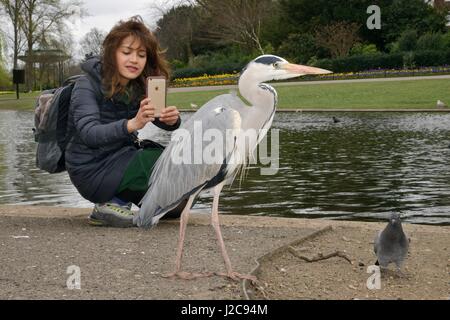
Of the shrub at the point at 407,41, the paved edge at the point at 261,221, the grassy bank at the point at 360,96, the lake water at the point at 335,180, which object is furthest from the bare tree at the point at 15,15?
the paved edge at the point at 261,221

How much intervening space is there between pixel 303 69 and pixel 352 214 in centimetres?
369

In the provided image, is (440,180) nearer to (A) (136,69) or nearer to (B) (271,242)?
(B) (271,242)

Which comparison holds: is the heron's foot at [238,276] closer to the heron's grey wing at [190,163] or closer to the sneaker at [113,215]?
the heron's grey wing at [190,163]

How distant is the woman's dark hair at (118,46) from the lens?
520 cm

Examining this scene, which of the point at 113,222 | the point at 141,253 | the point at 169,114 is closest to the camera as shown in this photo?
the point at 169,114

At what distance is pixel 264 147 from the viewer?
13578 millimetres

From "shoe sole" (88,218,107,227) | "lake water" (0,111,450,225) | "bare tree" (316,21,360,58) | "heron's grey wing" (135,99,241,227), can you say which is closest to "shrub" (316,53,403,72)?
"bare tree" (316,21,360,58)

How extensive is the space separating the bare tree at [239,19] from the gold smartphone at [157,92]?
125 feet

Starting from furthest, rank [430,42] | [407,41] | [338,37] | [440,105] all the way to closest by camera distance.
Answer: [338,37]
[407,41]
[430,42]
[440,105]

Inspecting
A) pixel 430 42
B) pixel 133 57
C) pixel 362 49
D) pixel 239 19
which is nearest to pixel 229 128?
pixel 133 57

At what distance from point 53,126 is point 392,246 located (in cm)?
300

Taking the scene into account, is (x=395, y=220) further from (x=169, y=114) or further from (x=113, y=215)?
(x=113, y=215)

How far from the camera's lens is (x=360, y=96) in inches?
1086
